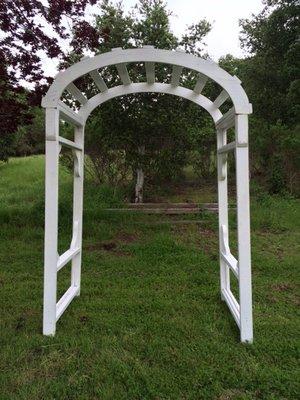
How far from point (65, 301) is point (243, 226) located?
160cm

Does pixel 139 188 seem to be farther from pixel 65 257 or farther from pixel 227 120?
pixel 227 120

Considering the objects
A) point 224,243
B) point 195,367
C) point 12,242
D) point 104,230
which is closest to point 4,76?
point 12,242

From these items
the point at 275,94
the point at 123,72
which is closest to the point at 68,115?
the point at 123,72

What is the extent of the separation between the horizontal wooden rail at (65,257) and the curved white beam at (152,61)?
118cm

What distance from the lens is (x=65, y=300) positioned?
308 centimetres

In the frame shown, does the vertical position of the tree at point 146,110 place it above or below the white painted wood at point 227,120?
above

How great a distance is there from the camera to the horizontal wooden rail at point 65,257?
2819mm

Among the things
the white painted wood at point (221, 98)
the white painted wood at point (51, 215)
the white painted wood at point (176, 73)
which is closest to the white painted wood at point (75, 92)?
the white painted wood at point (51, 215)

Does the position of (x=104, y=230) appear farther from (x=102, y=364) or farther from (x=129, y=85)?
(x=102, y=364)

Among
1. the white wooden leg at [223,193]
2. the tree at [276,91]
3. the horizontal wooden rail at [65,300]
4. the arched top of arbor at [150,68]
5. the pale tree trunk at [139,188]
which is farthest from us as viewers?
the tree at [276,91]

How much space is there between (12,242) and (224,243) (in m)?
3.22

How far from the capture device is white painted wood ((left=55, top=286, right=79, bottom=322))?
286 centimetres

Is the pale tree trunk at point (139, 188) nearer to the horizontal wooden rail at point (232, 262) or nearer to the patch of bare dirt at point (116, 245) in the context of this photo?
the patch of bare dirt at point (116, 245)

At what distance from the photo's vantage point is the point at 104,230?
577 cm
